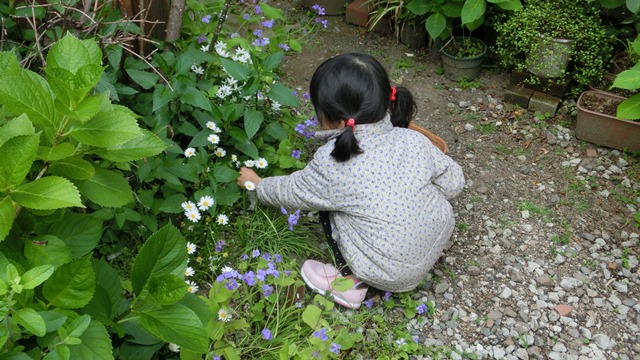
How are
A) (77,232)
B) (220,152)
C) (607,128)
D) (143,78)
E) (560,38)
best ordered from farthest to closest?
1. (560,38)
2. (607,128)
3. (220,152)
4. (143,78)
5. (77,232)

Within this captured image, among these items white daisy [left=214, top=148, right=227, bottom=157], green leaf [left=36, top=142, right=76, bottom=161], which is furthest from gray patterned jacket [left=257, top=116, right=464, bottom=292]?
green leaf [left=36, top=142, right=76, bottom=161]

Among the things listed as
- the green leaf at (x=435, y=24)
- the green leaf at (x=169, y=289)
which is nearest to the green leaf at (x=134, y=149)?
the green leaf at (x=169, y=289)

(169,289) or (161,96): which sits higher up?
(169,289)

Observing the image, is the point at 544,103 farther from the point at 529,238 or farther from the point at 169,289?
the point at 169,289

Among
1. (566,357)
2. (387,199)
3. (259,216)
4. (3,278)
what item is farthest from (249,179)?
(3,278)

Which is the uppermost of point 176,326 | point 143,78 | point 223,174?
point 176,326

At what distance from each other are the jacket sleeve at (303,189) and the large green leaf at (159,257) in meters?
1.14

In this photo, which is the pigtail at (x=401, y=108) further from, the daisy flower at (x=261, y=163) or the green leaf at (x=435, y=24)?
the green leaf at (x=435, y=24)

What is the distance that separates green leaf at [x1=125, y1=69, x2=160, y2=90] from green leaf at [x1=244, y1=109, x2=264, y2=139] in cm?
39

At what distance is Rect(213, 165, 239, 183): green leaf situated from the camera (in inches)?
103

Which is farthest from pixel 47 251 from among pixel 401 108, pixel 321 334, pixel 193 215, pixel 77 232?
pixel 401 108

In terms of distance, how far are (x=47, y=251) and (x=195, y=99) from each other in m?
1.26

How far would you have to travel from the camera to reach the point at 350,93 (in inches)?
96.3

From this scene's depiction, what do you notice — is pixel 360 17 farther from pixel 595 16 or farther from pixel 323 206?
pixel 323 206
